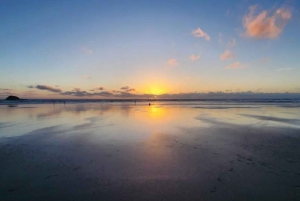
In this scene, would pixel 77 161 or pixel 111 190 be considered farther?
pixel 77 161

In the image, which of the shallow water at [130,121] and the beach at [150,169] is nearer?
the beach at [150,169]

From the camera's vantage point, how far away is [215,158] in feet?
24.0

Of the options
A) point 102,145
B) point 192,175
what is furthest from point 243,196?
point 102,145

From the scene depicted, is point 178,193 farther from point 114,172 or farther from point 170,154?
point 170,154

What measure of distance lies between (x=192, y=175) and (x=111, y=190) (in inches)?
95.2

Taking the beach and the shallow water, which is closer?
the beach

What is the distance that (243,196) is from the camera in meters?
4.64

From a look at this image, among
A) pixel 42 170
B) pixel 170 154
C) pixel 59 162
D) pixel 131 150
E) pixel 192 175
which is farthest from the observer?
pixel 131 150

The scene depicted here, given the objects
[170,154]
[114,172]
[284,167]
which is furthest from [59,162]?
[284,167]

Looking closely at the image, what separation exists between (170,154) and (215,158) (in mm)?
1743

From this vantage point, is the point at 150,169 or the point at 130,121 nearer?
the point at 150,169

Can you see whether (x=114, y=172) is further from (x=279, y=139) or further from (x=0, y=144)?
(x=279, y=139)

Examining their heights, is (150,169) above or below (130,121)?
below

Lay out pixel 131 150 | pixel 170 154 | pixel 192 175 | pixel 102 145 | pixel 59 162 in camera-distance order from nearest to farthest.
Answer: pixel 192 175 → pixel 59 162 → pixel 170 154 → pixel 131 150 → pixel 102 145
